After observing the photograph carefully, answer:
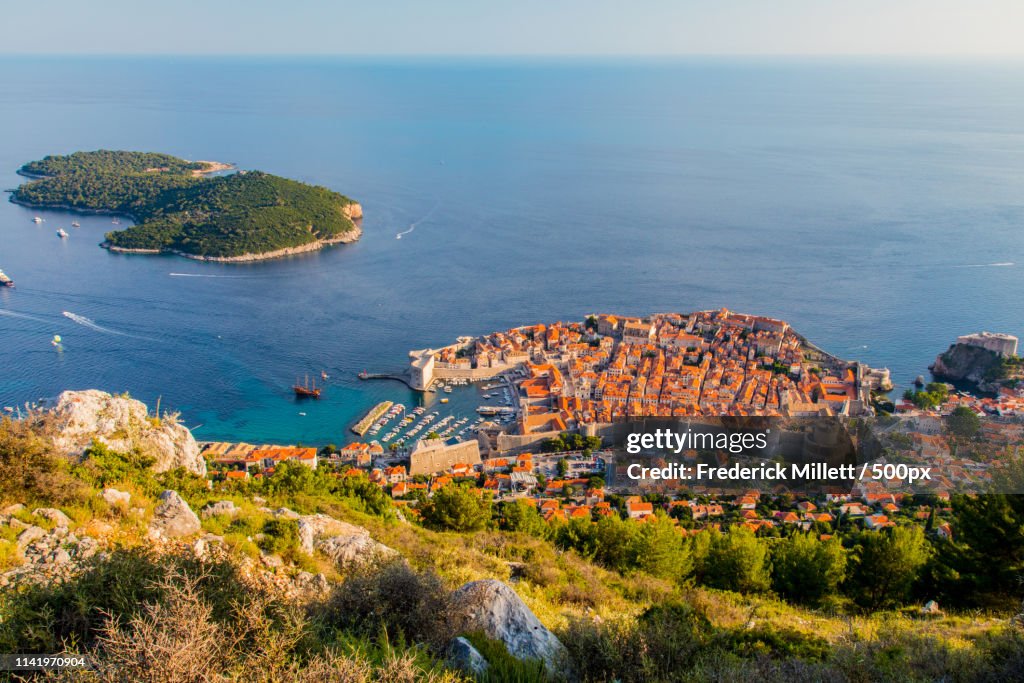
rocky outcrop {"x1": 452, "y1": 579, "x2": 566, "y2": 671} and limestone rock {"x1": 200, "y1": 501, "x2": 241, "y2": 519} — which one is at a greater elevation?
rocky outcrop {"x1": 452, "y1": 579, "x2": 566, "y2": 671}

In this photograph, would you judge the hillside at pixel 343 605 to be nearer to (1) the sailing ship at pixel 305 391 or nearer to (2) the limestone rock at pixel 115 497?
(2) the limestone rock at pixel 115 497

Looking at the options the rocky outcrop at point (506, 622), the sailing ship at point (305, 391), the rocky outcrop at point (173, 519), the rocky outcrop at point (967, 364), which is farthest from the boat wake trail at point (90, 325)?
the rocky outcrop at point (967, 364)

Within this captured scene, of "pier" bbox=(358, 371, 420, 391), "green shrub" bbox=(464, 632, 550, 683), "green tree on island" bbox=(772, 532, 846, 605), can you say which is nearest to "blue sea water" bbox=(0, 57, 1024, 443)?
"pier" bbox=(358, 371, 420, 391)

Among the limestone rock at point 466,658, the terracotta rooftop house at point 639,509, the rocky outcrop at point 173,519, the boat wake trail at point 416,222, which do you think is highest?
the boat wake trail at point 416,222

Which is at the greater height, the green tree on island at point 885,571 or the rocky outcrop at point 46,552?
the rocky outcrop at point 46,552

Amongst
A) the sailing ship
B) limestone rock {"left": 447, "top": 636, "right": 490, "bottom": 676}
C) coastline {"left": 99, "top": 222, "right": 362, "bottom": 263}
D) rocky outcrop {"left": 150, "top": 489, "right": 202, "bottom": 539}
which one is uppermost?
coastline {"left": 99, "top": 222, "right": 362, "bottom": 263}

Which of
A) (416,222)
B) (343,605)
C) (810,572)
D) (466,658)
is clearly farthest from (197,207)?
(466,658)

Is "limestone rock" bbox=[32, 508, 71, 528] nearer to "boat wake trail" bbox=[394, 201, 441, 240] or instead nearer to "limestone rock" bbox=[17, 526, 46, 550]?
"limestone rock" bbox=[17, 526, 46, 550]
